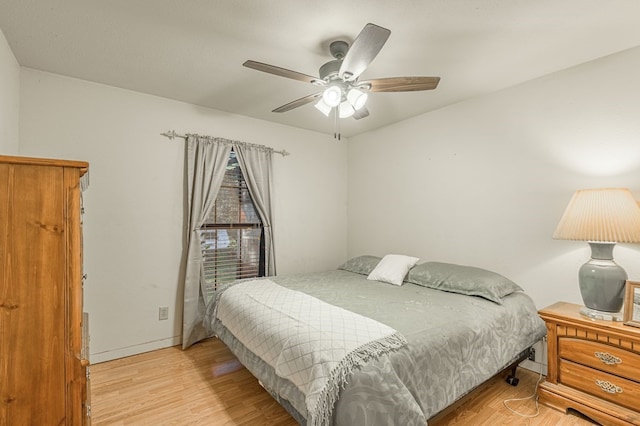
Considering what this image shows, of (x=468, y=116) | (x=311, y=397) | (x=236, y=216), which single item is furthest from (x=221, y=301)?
(x=468, y=116)

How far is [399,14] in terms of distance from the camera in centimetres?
175

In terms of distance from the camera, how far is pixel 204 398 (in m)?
2.14

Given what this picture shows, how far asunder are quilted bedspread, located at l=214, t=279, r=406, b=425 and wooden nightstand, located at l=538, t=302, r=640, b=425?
131cm

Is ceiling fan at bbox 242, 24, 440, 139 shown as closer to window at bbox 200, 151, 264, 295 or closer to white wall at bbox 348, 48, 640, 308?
white wall at bbox 348, 48, 640, 308

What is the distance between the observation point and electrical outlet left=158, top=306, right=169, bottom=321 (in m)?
2.95

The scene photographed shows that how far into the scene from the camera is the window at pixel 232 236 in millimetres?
3240

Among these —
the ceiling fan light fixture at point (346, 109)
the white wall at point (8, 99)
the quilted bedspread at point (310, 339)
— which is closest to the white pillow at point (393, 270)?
the quilted bedspread at point (310, 339)

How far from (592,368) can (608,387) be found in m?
0.11

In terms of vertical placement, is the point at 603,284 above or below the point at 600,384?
above

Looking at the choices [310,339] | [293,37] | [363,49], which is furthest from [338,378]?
[293,37]

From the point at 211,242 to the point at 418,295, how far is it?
7.22 feet

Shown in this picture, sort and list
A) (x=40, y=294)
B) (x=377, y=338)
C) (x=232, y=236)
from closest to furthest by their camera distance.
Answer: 1. (x=40, y=294)
2. (x=377, y=338)
3. (x=232, y=236)

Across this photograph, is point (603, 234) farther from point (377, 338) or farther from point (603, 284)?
point (377, 338)

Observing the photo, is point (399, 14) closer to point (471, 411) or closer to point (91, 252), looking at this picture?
point (471, 411)
